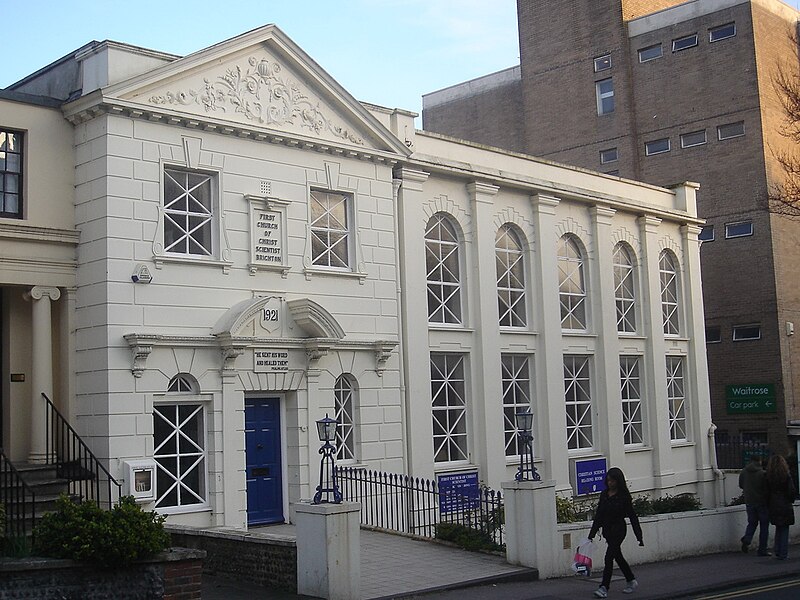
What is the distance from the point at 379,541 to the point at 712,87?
77.2 ft

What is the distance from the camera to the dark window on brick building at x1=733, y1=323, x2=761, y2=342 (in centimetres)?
3256

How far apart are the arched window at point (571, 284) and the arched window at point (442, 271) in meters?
3.55

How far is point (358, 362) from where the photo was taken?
19531 millimetres

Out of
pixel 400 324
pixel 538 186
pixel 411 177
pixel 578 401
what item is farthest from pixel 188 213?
pixel 578 401

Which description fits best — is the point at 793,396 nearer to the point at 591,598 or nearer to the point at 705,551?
the point at 705,551

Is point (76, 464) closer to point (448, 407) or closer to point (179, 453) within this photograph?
point (179, 453)

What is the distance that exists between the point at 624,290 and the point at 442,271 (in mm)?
7279

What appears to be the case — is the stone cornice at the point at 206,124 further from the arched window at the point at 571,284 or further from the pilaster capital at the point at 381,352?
the arched window at the point at 571,284

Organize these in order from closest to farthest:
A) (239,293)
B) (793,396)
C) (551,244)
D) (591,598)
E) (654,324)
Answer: (591,598)
(239,293)
(551,244)
(654,324)
(793,396)

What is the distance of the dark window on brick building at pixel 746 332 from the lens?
32562 mm

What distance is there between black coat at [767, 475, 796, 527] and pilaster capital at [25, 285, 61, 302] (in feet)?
41.8

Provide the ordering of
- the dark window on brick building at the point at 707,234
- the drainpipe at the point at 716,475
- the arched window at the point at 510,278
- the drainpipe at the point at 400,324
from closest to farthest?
1. the drainpipe at the point at 400,324
2. the arched window at the point at 510,278
3. the drainpipe at the point at 716,475
4. the dark window on brick building at the point at 707,234

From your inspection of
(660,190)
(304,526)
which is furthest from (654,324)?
(304,526)

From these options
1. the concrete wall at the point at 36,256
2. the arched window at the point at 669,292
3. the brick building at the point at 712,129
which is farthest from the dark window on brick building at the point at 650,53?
the concrete wall at the point at 36,256
